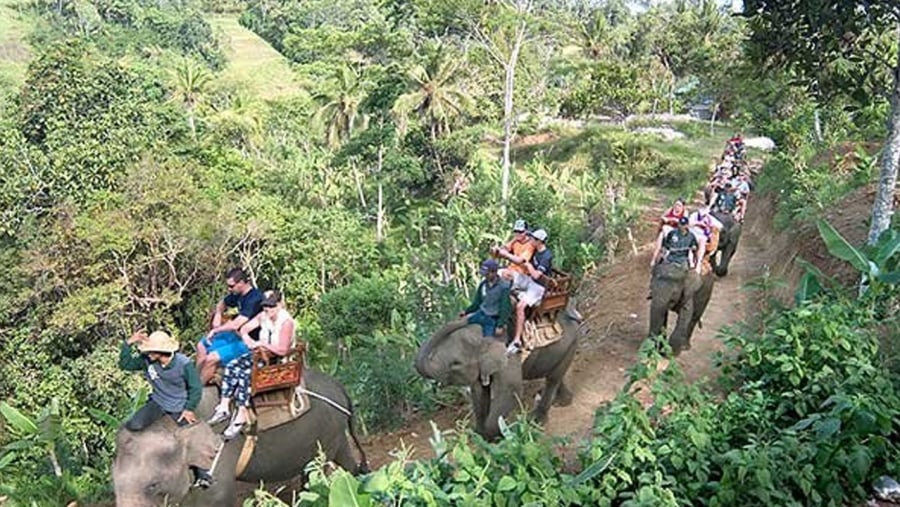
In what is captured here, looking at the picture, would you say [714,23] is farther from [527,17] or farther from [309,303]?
[309,303]

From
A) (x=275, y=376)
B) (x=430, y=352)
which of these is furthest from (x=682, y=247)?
(x=275, y=376)

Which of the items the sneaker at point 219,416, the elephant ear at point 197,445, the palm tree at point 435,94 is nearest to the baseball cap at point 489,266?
the sneaker at point 219,416

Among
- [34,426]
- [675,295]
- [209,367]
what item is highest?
[209,367]

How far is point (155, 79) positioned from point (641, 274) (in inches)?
1105

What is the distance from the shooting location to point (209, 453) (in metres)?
4.85

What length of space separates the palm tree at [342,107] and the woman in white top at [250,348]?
26.3m

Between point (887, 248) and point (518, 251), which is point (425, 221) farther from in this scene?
point (887, 248)

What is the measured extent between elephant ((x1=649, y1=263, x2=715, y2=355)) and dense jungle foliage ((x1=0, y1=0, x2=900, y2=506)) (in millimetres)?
690

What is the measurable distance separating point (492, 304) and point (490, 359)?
430 millimetres

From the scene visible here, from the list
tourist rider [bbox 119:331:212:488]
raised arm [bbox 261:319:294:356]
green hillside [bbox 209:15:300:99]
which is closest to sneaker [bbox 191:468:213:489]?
tourist rider [bbox 119:331:212:488]

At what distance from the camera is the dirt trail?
7.99 meters

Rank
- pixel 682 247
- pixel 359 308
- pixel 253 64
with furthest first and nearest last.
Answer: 1. pixel 253 64
2. pixel 359 308
3. pixel 682 247

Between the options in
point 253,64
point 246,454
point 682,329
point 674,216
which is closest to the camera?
point 246,454

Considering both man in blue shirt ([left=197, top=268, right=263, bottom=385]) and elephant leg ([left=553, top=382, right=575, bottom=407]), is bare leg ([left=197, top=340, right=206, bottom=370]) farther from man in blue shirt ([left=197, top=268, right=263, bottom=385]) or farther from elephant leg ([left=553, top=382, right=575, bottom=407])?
elephant leg ([left=553, top=382, right=575, bottom=407])
